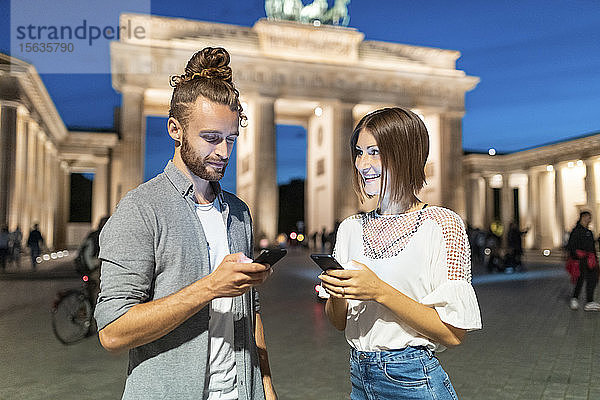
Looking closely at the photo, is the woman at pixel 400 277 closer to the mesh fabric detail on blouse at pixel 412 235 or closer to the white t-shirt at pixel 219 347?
the mesh fabric detail on blouse at pixel 412 235

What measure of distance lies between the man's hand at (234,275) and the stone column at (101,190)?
1591 inches

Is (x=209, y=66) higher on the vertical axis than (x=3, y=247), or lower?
higher

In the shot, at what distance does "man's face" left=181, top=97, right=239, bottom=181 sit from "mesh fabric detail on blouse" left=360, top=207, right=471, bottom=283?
0.64 meters

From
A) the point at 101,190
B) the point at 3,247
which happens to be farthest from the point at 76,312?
the point at 101,190

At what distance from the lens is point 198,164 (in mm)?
1898

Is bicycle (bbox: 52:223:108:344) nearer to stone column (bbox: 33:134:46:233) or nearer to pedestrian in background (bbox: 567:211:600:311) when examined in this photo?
pedestrian in background (bbox: 567:211:600:311)

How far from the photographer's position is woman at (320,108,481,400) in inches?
73.9

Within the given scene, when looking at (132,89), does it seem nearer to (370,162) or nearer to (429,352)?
(370,162)

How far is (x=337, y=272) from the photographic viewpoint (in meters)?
1.74

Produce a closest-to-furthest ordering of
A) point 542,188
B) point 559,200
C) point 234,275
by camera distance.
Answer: point 234,275, point 559,200, point 542,188

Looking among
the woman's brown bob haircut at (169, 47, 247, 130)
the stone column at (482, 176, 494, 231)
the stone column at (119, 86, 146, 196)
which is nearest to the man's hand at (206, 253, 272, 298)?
the woman's brown bob haircut at (169, 47, 247, 130)

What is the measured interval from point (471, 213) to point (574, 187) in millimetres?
8664

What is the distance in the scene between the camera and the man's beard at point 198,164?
74.7 inches

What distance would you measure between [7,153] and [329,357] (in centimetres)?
2555
